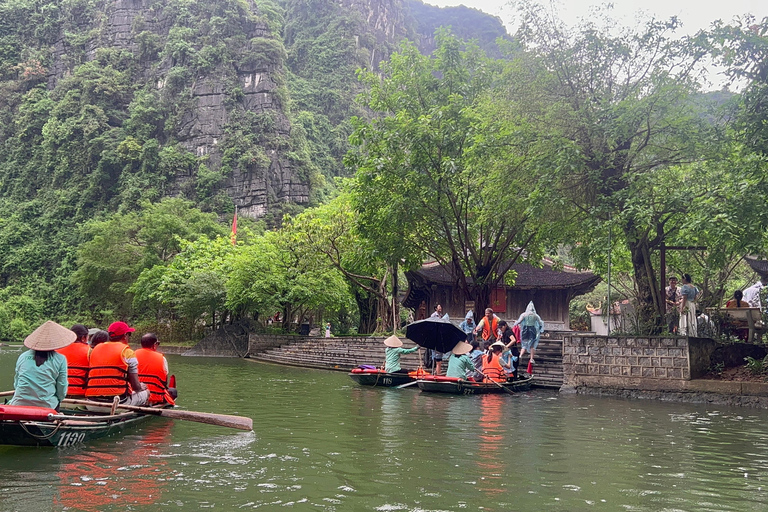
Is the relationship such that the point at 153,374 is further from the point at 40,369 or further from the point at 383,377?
the point at 383,377

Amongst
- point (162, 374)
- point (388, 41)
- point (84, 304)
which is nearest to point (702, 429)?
point (162, 374)

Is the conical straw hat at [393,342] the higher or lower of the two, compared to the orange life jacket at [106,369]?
higher

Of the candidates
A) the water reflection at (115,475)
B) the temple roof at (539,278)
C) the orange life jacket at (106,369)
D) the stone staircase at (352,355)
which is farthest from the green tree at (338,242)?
the water reflection at (115,475)

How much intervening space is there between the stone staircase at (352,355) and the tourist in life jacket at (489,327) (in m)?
1.65

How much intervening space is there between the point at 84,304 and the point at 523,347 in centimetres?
3481

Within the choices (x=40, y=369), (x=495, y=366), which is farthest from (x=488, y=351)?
(x=40, y=369)

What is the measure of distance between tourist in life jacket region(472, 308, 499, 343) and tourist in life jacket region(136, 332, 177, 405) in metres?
9.05

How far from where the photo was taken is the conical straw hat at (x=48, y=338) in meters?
6.84

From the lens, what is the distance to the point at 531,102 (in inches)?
615

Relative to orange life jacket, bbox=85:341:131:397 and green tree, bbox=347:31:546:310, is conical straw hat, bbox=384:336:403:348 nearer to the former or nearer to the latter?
green tree, bbox=347:31:546:310

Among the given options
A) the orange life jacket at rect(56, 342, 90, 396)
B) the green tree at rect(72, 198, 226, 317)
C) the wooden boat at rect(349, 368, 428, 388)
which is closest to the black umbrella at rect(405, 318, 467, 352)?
the wooden boat at rect(349, 368, 428, 388)

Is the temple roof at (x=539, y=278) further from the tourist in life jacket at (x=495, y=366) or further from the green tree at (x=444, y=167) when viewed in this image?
the tourist in life jacket at (x=495, y=366)

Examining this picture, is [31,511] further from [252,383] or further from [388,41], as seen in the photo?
[388,41]

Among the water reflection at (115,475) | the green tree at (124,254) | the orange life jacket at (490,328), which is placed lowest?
the water reflection at (115,475)
